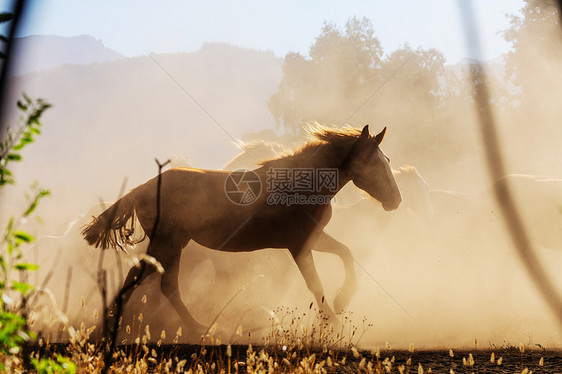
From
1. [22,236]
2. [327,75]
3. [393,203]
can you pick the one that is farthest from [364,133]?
[327,75]

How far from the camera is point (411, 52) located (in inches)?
1177

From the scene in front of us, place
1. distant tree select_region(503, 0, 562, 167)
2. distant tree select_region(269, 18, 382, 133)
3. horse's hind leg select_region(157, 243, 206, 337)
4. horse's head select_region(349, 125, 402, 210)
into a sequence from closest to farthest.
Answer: horse's hind leg select_region(157, 243, 206, 337), horse's head select_region(349, 125, 402, 210), distant tree select_region(503, 0, 562, 167), distant tree select_region(269, 18, 382, 133)

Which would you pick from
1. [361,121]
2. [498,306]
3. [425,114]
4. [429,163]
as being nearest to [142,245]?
[498,306]

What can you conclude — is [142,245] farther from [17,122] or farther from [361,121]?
[361,121]

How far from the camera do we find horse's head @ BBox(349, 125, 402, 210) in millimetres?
5832

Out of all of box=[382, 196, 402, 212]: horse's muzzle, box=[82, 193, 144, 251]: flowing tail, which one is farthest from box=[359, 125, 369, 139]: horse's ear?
box=[82, 193, 144, 251]: flowing tail

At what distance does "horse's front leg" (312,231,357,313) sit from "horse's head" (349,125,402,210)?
82 centimetres

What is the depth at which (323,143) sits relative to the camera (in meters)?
6.07

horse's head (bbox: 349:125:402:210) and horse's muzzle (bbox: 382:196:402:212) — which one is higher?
horse's head (bbox: 349:125:402:210)

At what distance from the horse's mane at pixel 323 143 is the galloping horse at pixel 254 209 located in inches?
0.5

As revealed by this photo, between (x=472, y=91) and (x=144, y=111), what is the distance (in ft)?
489

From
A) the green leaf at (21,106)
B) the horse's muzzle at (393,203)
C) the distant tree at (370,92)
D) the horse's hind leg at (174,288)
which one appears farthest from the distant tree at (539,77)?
the green leaf at (21,106)

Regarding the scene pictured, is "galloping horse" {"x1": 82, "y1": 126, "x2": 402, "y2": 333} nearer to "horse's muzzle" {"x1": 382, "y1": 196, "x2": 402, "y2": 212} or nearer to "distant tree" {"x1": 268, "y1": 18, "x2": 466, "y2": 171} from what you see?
"horse's muzzle" {"x1": 382, "y1": 196, "x2": 402, "y2": 212}

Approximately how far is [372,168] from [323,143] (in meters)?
0.70
